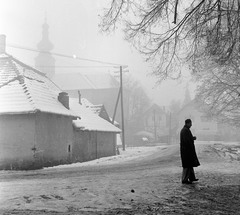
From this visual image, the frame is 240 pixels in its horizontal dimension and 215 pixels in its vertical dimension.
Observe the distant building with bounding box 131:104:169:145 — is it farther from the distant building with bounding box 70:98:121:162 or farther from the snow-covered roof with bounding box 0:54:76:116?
the snow-covered roof with bounding box 0:54:76:116

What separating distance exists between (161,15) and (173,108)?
366ft

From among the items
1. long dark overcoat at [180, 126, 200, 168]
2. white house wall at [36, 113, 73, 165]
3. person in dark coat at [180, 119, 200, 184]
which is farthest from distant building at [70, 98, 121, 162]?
long dark overcoat at [180, 126, 200, 168]

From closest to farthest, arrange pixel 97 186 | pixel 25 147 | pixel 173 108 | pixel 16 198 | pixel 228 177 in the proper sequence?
1. pixel 16 198
2. pixel 97 186
3. pixel 228 177
4. pixel 25 147
5. pixel 173 108

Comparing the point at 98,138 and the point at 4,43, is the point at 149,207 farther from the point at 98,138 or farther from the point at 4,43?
the point at 4,43

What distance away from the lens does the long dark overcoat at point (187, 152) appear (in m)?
9.36

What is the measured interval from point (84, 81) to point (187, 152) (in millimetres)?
71241

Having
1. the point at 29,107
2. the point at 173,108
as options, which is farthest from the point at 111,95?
the point at 29,107

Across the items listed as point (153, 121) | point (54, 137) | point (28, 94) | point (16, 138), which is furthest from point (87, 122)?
point (153, 121)

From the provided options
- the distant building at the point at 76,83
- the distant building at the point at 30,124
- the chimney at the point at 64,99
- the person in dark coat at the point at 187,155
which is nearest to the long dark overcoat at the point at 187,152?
the person in dark coat at the point at 187,155

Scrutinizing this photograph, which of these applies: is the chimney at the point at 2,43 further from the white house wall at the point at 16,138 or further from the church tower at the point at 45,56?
the church tower at the point at 45,56

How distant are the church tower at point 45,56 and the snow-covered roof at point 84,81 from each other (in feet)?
10.2

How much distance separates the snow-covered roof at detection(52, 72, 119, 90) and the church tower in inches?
122

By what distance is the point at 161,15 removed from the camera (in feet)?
31.0

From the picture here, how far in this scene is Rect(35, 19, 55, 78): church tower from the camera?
76.8 metres
